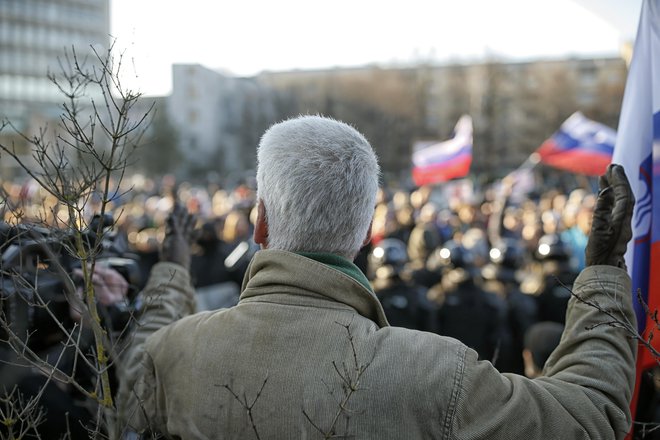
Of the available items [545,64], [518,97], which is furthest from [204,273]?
[545,64]

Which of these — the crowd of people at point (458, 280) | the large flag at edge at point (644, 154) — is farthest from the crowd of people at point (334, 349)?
the crowd of people at point (458, 280)

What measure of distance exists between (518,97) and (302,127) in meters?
65.2

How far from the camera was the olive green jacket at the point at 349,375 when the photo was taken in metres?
1.62

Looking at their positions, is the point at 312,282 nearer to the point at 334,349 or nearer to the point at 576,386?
the point at 334,349

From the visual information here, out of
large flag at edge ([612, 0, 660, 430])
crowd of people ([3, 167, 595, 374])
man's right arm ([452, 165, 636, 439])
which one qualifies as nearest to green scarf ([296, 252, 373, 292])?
man's right arm ([452, 165, 636, 439])

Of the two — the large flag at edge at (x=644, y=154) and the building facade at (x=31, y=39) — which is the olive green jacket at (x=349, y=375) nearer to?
the large flag at edge at (x=644, y=154)

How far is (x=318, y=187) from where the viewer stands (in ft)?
5.89

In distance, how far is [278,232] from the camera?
1.87 meters

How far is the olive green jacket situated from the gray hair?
83 millimetres

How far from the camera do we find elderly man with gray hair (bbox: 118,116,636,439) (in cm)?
163

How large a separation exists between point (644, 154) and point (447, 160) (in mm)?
11965

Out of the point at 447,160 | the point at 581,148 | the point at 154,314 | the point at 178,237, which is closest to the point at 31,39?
the point at 447,160

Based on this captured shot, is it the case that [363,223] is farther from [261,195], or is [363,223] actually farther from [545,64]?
[545,64]

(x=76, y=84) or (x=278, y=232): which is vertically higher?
(x=76, y=84)
